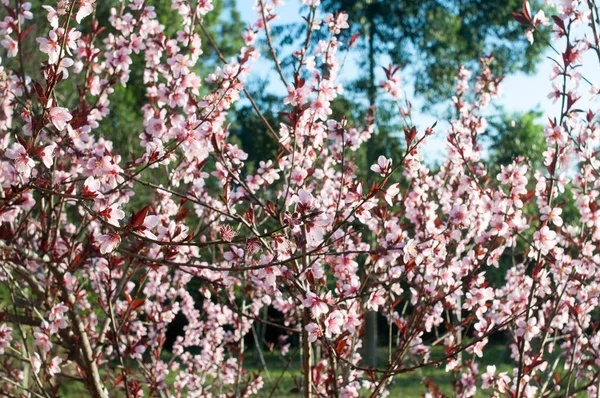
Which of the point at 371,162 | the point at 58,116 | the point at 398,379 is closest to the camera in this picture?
the point at 58,116

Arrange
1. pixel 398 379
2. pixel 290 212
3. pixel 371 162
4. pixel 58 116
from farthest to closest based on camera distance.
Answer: pixel 371 162 → pixel 398 379 → pixel 290 212 → pixel 58 116

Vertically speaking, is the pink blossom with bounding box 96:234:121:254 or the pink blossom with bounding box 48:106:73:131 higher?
the pink blossom with bounding box 48:106:73:131

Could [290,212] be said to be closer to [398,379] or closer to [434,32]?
[398,379]

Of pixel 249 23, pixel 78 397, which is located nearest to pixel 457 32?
pixel 78 397

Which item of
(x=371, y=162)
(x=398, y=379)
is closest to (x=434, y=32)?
(x=371, y=162)

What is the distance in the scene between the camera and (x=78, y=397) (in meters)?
7.88

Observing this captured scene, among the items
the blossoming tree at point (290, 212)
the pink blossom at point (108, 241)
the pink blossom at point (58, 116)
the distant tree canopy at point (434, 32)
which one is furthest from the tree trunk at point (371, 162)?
the pink blossom at point (58, 116)

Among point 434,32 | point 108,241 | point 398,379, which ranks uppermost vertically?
point 434,32

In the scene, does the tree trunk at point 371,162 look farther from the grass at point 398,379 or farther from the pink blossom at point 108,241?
the pink blossom at point 108,241

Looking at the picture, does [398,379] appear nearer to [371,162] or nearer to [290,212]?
[371,162]

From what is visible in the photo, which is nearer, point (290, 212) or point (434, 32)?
point (290, 212)

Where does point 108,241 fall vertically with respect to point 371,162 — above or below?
below

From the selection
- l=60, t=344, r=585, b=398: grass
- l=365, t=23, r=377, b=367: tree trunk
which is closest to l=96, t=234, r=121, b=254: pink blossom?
l=60, t=344, r=585, b=398: grass

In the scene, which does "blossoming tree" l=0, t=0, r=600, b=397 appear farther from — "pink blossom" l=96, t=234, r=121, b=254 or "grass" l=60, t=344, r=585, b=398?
"grass" l=60, t=344, r=585, b=398
